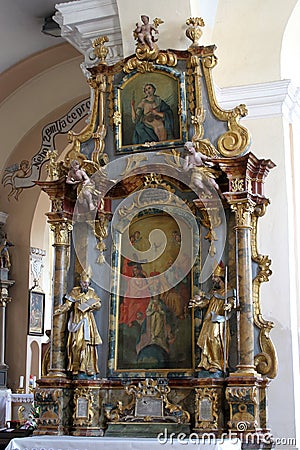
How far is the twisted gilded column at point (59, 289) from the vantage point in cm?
752

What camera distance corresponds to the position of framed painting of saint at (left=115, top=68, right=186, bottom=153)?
7.68m

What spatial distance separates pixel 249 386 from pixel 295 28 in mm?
4159

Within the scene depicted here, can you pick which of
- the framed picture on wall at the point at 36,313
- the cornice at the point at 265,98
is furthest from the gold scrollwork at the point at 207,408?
the framed picture on wall at the point at 36,313

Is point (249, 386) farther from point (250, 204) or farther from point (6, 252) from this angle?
point (6, 252)

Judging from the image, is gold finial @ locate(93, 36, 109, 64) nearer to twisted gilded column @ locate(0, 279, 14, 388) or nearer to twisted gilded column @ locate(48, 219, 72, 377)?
twisted gilded column @ locate(48, 219, 72, 377)

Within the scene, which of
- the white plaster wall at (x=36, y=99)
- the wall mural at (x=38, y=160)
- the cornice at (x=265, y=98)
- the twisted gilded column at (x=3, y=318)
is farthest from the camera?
the wall mural at (x=38, y=160)

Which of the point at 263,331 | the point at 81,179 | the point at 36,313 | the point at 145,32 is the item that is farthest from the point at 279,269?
the point at 36,313

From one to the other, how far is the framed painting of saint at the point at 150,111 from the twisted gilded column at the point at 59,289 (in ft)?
3.30

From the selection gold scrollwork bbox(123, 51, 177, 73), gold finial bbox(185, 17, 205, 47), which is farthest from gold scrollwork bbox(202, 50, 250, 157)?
gold scrollwork bbox(123, 51, 177, 73)

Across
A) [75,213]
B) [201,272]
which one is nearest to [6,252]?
[75,213]

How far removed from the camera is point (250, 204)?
718 centimetres

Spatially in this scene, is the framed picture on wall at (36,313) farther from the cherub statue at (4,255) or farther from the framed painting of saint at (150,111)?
the framed painting of saint at (150,111)

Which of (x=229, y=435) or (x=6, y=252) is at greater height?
(x=6, y=252)

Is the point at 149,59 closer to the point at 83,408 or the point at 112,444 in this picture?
the point at 83,408
